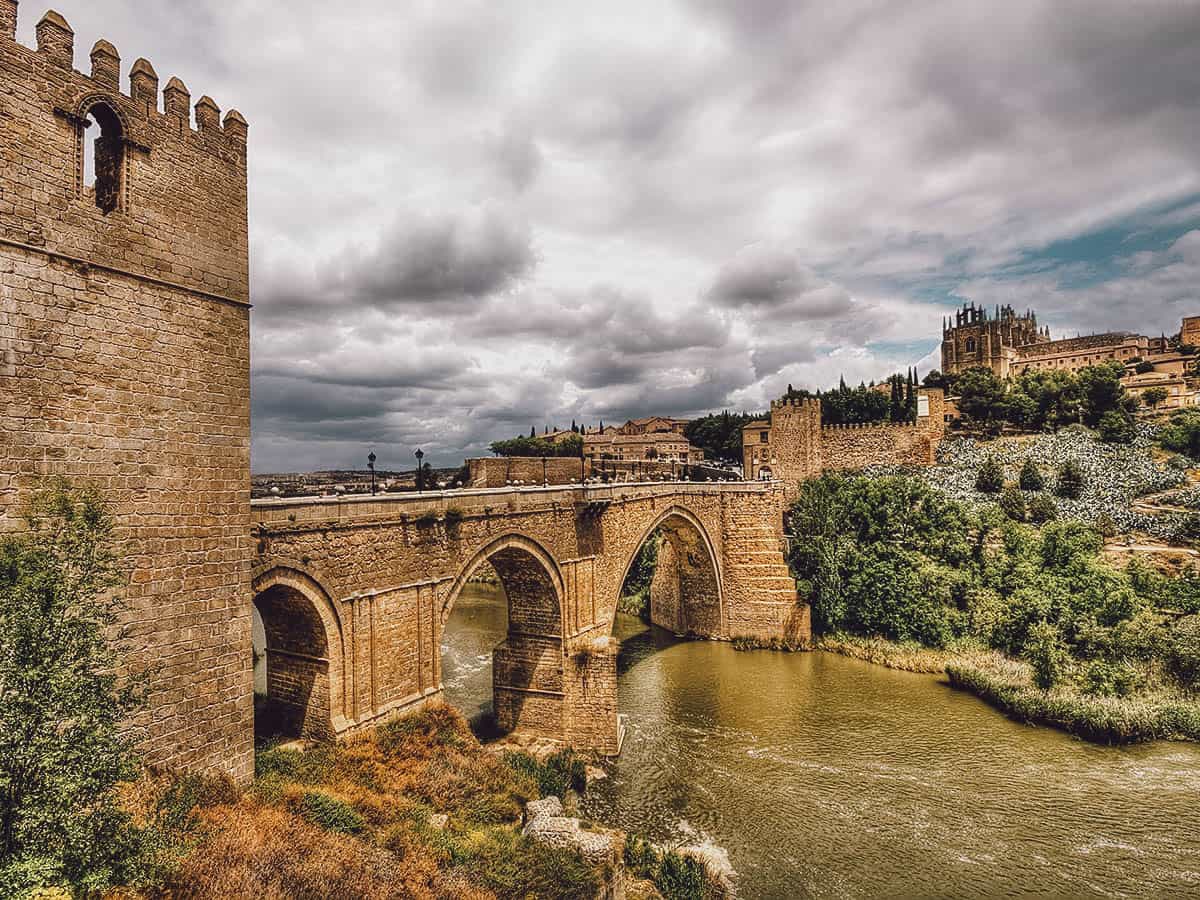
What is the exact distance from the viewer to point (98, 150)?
821 cm

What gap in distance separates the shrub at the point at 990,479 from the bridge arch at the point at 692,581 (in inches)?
712

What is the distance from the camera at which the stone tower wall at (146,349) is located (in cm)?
706

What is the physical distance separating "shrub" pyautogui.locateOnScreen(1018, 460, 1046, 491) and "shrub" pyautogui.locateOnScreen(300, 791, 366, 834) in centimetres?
3657

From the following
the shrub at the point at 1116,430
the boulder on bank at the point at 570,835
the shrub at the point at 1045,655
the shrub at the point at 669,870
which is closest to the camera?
the boulder on bank at the point at 570,835

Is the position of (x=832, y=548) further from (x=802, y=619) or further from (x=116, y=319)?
(x=116, y=319)

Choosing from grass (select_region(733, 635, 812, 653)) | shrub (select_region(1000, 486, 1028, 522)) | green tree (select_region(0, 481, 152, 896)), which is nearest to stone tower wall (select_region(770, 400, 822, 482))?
shrub (select_region(1000, 486, 1028, 522))

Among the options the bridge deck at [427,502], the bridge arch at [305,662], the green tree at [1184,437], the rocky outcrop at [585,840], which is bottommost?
the rocky outcrop at [585,840]

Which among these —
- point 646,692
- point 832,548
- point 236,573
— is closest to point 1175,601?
point 832,548

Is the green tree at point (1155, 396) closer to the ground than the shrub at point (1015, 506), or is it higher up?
higher up

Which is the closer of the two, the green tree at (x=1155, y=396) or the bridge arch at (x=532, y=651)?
the bridge arch at (x=532, y=651)

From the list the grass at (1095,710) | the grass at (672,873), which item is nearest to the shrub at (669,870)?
the grass at (672,873)

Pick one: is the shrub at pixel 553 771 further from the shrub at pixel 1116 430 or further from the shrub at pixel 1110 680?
the shrub at pixel 1116 430

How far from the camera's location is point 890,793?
47.8 feet

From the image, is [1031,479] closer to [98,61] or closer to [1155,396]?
[1155,396]
